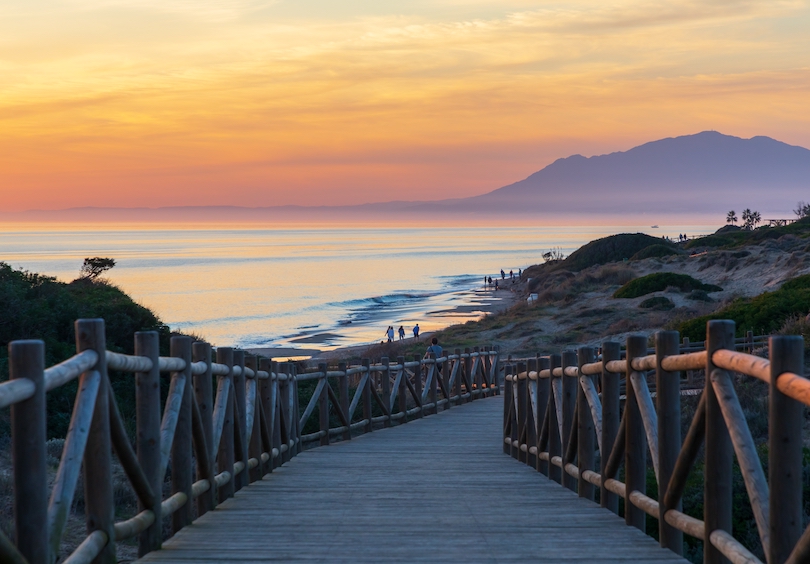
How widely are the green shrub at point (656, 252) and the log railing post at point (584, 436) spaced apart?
64243 mm

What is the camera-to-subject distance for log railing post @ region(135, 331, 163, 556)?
17.8 feet

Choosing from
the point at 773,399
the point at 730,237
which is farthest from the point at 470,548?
the point at 730,237

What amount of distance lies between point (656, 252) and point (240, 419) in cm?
6619

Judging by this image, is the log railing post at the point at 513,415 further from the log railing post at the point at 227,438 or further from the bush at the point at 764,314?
the bush at the point at 764,314

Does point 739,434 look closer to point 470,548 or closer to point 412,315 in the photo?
point 470,548

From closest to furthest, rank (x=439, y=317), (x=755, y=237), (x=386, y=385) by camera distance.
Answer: (x=386, y=385)
(x=439, y=317)
(x=755, y=237)

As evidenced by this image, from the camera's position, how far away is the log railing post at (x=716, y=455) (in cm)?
446

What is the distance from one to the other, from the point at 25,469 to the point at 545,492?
Result: 16.3ft

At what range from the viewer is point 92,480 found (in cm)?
464

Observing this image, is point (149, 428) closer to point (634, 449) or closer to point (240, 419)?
point (240, 419)

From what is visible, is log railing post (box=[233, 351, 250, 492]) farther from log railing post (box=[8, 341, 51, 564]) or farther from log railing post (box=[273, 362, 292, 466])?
log railing post (box=[8, 341, 51, 564])

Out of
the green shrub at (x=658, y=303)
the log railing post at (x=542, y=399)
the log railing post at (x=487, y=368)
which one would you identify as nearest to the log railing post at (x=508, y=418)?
the log railing post at (x=542, y=399)

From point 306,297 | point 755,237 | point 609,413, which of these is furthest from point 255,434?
point 306,297

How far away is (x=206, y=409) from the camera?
6887 mm
